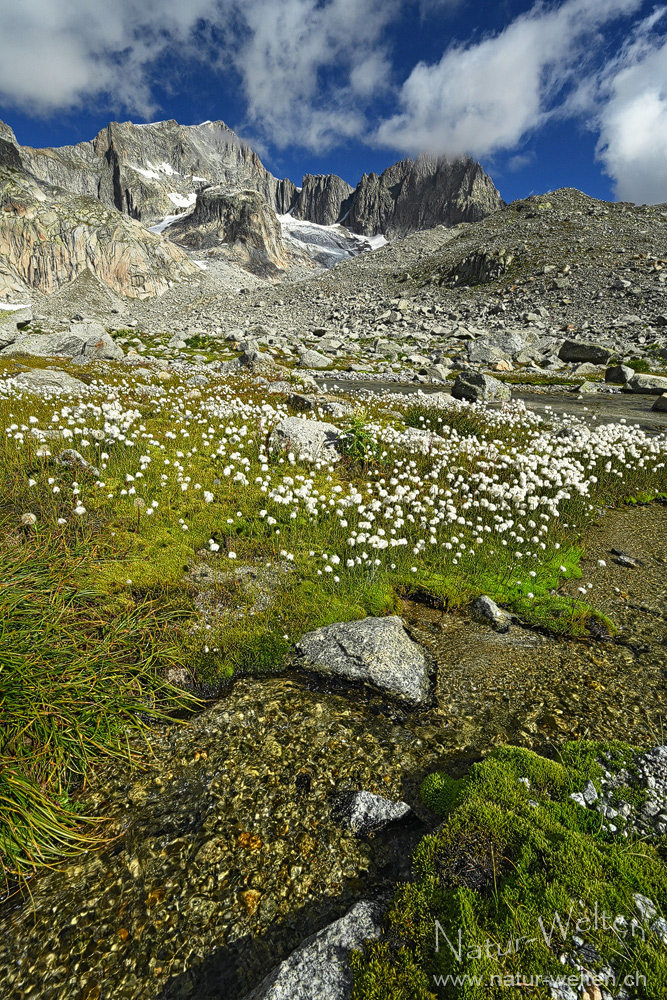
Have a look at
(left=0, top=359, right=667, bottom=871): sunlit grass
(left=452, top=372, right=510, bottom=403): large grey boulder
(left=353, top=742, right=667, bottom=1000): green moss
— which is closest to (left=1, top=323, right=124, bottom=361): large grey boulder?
(left=0, top=359, right=667, bottom=871): sunlit grass

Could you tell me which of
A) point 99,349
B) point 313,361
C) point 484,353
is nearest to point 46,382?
point 99,349

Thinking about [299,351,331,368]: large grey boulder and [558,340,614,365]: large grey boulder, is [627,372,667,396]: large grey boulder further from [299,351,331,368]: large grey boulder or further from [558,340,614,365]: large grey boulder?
[299,351,331,368]: large grey boulder

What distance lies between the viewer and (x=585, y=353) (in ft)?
133

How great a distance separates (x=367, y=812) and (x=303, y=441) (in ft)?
29.7

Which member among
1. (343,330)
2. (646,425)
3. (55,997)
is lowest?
(55,997)

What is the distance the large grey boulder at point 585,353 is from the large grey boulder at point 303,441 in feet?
130

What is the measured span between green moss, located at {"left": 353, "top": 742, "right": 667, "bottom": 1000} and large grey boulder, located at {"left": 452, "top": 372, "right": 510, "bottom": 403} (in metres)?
23.4

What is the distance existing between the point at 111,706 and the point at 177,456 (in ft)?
22.2

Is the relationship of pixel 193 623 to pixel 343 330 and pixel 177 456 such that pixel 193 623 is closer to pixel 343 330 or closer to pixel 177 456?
pixel 177 456

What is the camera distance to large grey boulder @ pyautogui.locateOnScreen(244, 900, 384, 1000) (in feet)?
8.05

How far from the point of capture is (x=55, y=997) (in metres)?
2.75

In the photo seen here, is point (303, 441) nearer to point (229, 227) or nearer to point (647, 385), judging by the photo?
point (647, 385)

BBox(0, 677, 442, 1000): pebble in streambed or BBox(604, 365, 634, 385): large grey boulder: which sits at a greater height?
BBox(604, 365, 634, 385): large grey boulder

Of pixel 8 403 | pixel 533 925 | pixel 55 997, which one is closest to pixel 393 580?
pixel 533 925
